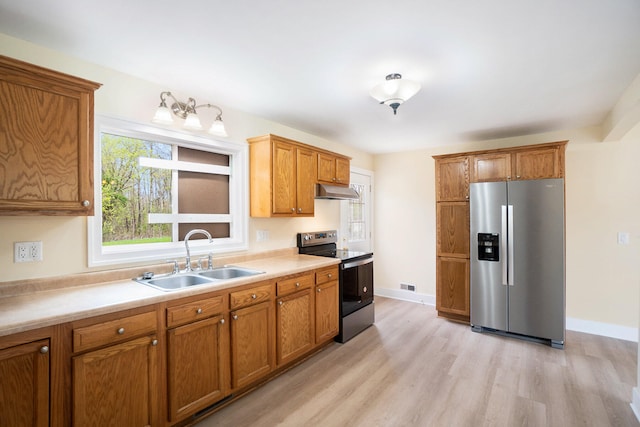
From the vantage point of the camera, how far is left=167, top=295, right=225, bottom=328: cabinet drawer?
1898 mm

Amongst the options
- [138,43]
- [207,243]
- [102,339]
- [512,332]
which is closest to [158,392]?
[102,339]

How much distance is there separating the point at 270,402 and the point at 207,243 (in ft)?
4.76

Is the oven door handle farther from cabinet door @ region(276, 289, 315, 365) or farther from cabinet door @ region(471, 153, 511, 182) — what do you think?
cabinet door @ region(471, 153, 511, 182)

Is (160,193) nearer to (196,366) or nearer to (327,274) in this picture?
(196,366)

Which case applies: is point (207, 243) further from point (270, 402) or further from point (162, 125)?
point (270, 402)

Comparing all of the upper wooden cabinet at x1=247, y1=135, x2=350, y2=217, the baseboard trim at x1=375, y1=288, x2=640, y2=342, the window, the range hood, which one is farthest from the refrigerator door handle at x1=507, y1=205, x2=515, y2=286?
the window

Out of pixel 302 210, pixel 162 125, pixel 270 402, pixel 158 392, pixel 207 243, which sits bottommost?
pixel 270 402

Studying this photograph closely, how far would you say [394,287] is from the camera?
510cm

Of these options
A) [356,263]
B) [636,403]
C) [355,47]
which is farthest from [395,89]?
[636,403]

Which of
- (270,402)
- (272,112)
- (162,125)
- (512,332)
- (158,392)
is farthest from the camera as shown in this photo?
(512,332)

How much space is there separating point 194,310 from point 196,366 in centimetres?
37

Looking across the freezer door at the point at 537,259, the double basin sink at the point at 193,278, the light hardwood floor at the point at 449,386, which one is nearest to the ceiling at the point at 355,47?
the freezer door at the point at 537,259

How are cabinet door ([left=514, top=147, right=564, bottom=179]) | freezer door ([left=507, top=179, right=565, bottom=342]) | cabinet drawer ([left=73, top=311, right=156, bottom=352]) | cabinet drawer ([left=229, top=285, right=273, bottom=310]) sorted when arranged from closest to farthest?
cabinet drawer ([left=73, top=311, right=156, bottom=352])
cabinet drawer ([left=229, top=285, right=273, bottom=310])
freezer door ([left=507, top=179, right=565, bottom=342])
cabinet door ([left=514, top=147, right=564, bottom=179])

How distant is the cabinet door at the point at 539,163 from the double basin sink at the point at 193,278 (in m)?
3.13
